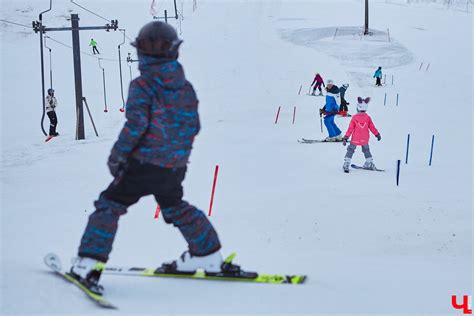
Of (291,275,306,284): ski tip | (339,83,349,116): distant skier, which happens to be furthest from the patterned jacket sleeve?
(339,83,349,116): distant skier

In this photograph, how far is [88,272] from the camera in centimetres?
386

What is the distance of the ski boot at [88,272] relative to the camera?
3822 mm

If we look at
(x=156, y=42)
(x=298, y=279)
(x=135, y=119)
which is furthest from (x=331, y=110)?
(x=135, y=119)

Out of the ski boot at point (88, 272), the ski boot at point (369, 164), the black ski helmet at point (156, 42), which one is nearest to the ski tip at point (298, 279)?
the ski boot at point (88, 272)

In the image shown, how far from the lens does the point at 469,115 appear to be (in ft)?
79.0

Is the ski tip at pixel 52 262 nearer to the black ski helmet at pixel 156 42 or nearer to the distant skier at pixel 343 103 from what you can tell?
the black ski helmet at pixel 156 42

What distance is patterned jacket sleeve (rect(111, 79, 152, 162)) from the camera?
3.71 meters

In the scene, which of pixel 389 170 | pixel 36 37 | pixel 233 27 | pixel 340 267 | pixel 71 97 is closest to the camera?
pixel 340 267

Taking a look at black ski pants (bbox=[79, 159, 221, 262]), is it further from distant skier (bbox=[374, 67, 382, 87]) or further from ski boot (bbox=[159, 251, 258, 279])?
distant skier (bbox=[374, 67, 382, 87])

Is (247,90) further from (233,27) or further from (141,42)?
(141,42)

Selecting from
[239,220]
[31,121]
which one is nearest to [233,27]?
[31,121]

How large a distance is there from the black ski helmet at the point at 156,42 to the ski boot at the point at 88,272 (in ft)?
4.29

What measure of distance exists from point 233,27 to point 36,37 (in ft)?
49.8

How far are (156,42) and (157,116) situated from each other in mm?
439
